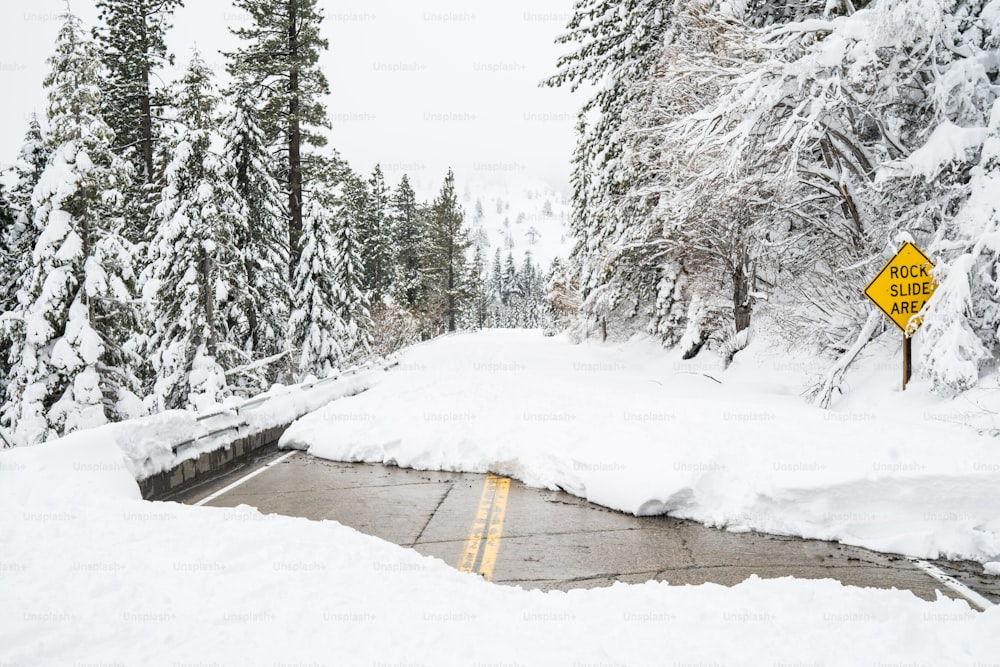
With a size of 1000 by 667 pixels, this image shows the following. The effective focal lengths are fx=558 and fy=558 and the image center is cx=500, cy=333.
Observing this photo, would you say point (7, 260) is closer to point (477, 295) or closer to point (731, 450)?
point (731, 450)

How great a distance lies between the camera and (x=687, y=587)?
14.3 feet

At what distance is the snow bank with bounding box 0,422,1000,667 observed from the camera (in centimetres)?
342

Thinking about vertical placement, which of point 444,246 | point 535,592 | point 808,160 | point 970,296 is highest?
point 808,160

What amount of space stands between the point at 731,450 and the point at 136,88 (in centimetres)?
2094

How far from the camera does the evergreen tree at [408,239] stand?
1849 inches

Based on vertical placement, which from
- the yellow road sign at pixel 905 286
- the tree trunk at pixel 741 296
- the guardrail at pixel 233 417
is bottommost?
the guardrail at pixel 233 417

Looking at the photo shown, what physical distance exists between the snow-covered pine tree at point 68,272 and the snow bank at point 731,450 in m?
5.95

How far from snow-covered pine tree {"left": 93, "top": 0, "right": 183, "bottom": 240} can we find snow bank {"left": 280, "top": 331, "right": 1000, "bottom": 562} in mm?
12327

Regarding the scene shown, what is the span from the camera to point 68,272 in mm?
13164

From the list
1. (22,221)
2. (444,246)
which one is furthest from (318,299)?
(444,246)

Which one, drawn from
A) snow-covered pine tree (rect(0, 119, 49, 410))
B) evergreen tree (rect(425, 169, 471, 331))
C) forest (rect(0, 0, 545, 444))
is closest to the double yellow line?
forest (rect(0, 0, 545, 444))

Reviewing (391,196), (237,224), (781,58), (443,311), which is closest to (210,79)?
(237,224)

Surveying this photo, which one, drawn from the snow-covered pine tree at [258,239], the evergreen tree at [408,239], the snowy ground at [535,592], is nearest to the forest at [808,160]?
the snowy ground at [535,592]

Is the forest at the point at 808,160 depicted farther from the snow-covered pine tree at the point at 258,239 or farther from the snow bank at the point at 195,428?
the snow-covered pine tree at the point at 258,239
